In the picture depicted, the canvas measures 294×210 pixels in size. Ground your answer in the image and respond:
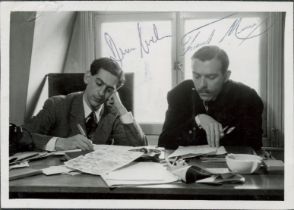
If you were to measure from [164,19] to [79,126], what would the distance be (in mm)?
408

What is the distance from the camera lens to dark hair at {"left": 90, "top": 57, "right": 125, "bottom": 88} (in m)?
0.90

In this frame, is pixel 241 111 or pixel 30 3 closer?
pixel 30 3

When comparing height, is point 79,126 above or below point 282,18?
below

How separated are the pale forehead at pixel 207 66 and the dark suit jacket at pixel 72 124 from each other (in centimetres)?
25

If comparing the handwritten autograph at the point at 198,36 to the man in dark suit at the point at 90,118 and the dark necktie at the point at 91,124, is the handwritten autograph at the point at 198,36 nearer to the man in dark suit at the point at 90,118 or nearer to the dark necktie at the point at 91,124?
the man in dark suit at the point at 90,118

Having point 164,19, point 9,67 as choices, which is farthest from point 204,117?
point 9,67

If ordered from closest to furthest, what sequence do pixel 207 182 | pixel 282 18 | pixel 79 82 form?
pixel 207 182, pixel 282 18, pixel 79 82

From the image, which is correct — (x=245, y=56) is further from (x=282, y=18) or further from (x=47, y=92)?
(x=47, y=92)

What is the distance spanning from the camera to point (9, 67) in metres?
0.87

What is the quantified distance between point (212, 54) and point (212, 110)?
18 centimetres

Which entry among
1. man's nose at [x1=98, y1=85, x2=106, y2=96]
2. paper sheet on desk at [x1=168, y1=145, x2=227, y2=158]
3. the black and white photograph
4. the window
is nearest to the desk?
the black and white photograph

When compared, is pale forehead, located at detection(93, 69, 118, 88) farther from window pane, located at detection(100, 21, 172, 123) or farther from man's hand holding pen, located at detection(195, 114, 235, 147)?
man's hand holding pen, located at detection(195, 114, 235, 147)
